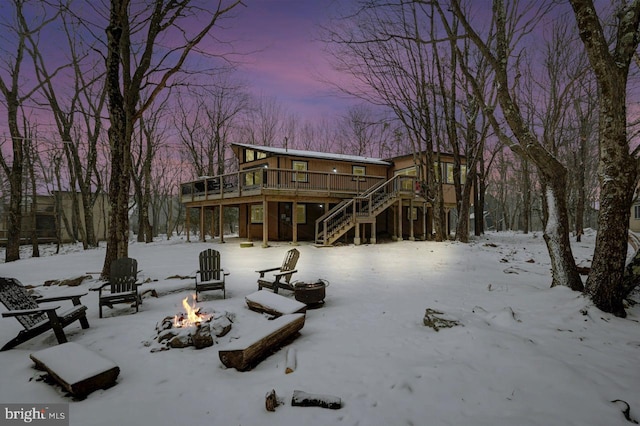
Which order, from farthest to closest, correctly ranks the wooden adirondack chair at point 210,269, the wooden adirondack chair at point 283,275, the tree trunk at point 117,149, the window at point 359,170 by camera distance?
the window at point 359,170 → the tree trunk at point 117,149 → the wooden adirondack chair at point 210,269 → the wooden adirondack chair at point 283,275

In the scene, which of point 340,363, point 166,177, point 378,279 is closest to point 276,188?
point 378,279

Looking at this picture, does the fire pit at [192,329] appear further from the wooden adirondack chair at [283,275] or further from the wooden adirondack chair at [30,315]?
the wooden adirondack chair at [283,275]

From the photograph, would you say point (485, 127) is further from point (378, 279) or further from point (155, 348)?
point (155, 348)

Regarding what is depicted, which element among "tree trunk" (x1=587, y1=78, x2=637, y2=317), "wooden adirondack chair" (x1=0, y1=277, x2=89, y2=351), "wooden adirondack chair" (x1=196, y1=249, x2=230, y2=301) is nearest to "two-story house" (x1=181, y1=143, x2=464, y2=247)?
"wooden adirondack chair" (x1=196, y1=249, x2=230, y2=301)

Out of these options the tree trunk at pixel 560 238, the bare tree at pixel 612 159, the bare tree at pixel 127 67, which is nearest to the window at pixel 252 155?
the bare tree at pixel 127 67

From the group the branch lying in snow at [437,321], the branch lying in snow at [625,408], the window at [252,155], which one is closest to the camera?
the branch lying in snow at [625,408]

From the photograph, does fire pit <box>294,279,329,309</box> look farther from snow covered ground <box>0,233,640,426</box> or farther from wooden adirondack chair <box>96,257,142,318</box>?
wooden adirondack chair <box>96,257,142,318</box>

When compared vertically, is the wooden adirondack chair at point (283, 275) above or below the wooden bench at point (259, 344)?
above

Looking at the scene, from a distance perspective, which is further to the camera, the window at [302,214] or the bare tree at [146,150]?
the bare tree at [146,150]

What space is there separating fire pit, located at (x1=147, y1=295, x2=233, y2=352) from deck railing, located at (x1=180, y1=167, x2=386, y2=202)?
1045cm

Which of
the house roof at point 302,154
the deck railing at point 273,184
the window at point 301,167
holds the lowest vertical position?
the deck railing at point 273,184

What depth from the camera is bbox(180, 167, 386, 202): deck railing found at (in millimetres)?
15383

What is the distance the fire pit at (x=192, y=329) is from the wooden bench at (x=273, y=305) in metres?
0.62

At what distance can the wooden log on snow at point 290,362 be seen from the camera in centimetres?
338
